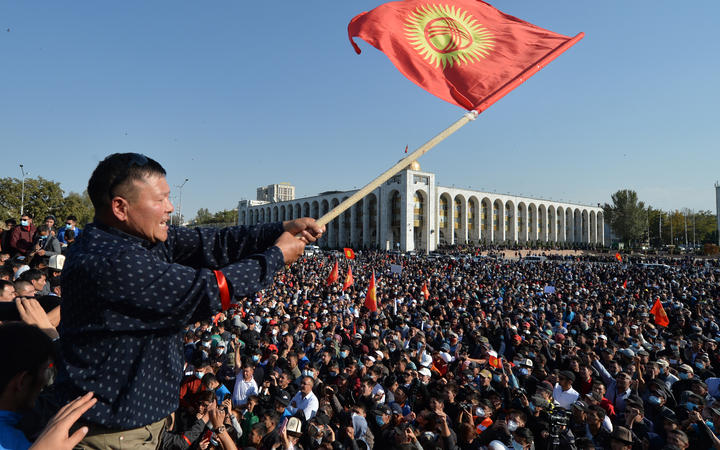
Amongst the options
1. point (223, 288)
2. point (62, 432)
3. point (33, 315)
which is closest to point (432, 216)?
point (33, 315)

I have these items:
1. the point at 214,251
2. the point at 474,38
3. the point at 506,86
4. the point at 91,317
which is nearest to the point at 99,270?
the point at 91,317

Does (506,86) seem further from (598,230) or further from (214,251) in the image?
(598,230)

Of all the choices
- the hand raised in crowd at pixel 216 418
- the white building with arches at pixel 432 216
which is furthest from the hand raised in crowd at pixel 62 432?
the white building with arches at pixel 432 216

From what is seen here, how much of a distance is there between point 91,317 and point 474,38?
154 inches

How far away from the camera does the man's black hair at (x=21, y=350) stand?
4.84 feet

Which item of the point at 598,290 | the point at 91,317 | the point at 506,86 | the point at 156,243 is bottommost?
the point at 598,290

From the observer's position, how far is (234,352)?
6984 millimetres

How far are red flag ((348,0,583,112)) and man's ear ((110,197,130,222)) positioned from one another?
2.83 meters

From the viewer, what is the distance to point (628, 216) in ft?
230

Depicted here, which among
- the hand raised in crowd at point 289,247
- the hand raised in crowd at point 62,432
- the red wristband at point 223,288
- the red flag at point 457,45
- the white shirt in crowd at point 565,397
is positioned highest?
the red flag at point 457,45

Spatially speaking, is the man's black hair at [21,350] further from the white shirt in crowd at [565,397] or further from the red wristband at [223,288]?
the white shirt in crowd at [565,397]

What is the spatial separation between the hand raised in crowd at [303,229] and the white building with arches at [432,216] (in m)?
51.8

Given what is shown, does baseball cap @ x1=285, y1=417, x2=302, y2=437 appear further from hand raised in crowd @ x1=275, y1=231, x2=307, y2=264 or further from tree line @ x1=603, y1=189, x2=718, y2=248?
tree line @ x1=603, y1=189, x2=718, y2=248

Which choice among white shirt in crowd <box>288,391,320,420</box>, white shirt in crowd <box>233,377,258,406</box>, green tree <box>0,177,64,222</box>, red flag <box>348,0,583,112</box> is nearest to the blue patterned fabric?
red flag <box>348,0,583,112</box>
